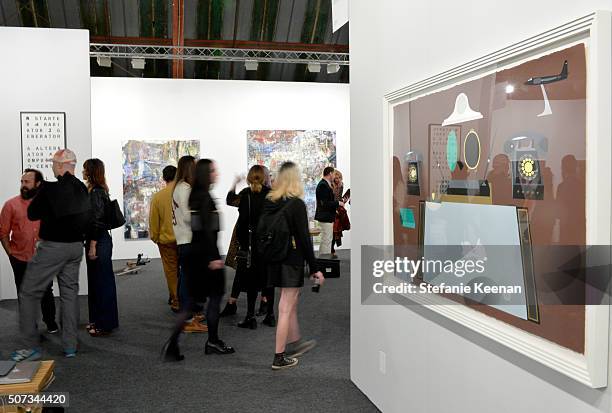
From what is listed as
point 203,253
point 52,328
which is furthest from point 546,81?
point 52,328

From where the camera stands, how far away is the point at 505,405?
2.25 meters

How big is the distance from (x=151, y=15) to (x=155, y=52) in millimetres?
819

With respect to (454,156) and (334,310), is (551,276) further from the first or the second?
(334,310)

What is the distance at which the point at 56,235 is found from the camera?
4.38 m

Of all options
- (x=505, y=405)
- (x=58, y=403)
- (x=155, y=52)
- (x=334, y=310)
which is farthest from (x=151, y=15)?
(x=505, y=405)

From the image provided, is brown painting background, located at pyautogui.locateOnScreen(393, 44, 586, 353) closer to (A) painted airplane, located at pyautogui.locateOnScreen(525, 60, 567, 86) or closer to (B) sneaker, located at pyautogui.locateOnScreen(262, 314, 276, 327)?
(A) painted airplane, located at pyautogui.locateOnScreen(525, 60, 567, 86)

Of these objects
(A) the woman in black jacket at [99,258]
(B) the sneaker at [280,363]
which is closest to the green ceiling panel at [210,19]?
(A) the woman in black jacket at [99,258]

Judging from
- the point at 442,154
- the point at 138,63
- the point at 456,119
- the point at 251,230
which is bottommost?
the point at 251,230

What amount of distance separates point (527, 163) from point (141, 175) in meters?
9.09

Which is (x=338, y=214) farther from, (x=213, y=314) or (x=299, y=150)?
(x=213, y=314)

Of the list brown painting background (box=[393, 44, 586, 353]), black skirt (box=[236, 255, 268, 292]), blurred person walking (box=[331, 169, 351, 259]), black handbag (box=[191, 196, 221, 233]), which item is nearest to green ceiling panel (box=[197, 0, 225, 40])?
blurred person walking (box=[331, 169, 351, 259])

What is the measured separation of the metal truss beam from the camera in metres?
10.3

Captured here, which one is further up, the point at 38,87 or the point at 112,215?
the point at 38,87

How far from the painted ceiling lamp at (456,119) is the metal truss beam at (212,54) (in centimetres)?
840
